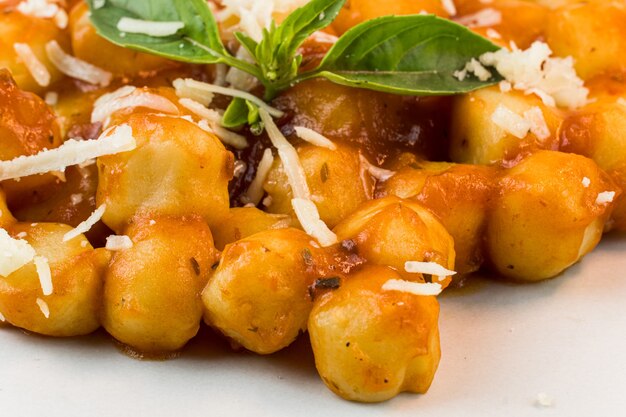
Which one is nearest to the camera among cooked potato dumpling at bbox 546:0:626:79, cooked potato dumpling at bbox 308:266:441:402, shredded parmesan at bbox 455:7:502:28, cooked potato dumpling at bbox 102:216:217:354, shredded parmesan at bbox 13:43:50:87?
cooked potato dumpling at bbox 308:266:441:402

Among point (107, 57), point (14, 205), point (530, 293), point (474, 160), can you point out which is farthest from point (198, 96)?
point (530, 293)

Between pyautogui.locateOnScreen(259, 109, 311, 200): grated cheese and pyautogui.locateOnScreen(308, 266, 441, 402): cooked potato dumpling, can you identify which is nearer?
pyautogui.locateOnScreen(308, 266, 441, 402): cooked potato dumpling

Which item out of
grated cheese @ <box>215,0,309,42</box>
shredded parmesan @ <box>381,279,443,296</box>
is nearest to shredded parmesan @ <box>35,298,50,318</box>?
shredded parmesan @ <box>381,279,443,296</box>

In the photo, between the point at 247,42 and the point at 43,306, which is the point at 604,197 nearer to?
the point at 247,42

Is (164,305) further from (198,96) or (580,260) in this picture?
(580,260)

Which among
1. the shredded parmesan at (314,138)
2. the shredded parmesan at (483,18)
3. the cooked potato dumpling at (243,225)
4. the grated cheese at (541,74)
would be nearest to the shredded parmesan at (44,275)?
the cooked potato dumpling at (243,225)

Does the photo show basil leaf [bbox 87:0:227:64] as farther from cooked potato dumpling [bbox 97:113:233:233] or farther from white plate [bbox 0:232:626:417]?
white plate [bbox 0:232:626:417]

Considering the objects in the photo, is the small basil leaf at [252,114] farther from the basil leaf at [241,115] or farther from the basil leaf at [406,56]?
the basil leaf at [406,56]
